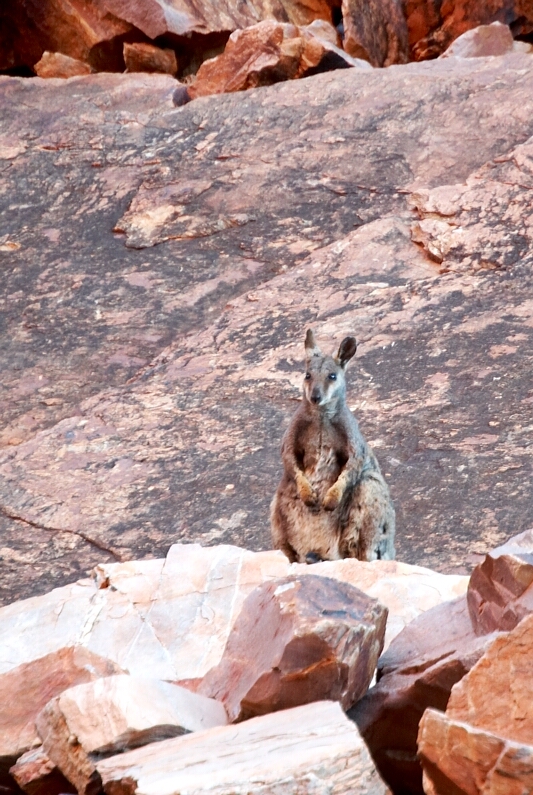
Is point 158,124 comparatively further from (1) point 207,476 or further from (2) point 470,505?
(2) point 470,505

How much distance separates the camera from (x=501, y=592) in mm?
3637

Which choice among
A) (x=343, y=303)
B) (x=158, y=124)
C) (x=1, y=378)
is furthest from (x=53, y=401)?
(x=158, y=124)

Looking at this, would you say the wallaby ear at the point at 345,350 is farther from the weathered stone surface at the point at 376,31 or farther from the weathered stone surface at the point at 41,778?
the weathered stone surface at the point at 376,31

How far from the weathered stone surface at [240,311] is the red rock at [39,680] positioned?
3254 mm

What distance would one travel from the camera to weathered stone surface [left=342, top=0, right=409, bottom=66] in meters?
16.5

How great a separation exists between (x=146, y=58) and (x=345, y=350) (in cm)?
1006

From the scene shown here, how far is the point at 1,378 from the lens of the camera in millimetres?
9828

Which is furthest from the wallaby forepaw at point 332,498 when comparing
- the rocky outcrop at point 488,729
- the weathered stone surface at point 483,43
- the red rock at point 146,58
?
the red rock at point 146,58

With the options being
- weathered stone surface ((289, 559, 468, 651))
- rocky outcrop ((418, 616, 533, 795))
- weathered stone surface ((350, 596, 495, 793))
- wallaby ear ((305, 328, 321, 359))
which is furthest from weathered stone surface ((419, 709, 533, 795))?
wallaby ear ((305, 328, 321, 359))

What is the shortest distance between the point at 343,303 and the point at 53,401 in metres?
2.86

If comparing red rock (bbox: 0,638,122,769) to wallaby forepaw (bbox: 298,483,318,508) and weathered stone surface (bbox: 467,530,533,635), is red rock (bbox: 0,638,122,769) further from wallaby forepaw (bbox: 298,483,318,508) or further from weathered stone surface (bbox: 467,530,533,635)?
wallaby forepaw (bbox: 298,483,318,508)


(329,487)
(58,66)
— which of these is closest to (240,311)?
(329,487)

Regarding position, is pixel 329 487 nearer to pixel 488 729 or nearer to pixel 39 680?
pixel 39 680

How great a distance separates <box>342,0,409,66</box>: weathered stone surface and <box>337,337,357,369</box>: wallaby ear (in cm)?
1132
